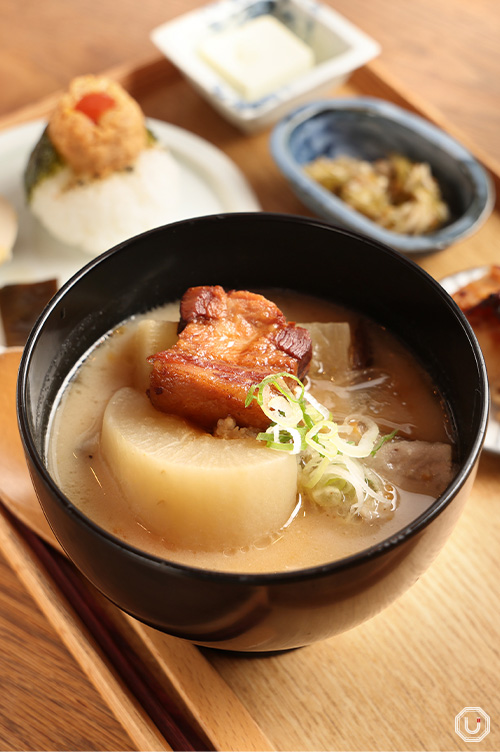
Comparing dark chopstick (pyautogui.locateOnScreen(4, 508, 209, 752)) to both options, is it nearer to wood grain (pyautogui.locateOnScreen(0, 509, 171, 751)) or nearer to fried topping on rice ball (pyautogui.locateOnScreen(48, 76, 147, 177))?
wood grain (pyautogui.locateOnScreen(0, 509, 171, 751))

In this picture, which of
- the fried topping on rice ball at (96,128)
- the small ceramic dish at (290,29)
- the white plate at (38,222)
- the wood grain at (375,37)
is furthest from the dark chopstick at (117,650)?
the wood grain at (375,37)

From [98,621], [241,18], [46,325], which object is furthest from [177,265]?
[241,18]

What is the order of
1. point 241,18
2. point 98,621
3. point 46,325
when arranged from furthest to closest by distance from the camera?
point 241,18 → point 98,621 → point 46,325

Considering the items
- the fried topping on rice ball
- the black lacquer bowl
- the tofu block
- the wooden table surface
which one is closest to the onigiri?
the fried topping on rice ball

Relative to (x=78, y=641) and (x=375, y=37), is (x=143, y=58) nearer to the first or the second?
(x=375, y=37)

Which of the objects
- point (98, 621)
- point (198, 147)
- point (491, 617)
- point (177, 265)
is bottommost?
point (98, 621)

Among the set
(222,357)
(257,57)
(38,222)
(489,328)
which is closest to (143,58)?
(257,57)

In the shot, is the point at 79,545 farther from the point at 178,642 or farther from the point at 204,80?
the point at 204,80

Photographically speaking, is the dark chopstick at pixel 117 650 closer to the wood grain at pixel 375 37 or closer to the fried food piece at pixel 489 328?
the fried food piece at pixel 489 328
